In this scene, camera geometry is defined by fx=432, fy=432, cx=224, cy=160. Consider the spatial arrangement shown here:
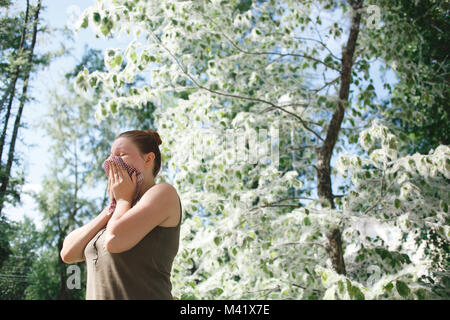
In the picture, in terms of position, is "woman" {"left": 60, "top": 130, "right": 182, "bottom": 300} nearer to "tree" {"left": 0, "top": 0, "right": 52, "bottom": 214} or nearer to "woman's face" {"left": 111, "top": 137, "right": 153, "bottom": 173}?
"woman's face" {"left": 111, "top": 137, "right": 153, "bottom": 173}

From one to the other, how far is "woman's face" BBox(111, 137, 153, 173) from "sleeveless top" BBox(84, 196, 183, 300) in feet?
0.47

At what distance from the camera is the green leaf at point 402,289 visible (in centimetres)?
161

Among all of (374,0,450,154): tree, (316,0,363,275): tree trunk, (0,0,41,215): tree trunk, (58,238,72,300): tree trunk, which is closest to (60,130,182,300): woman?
(316,0,363,275): tree trunk

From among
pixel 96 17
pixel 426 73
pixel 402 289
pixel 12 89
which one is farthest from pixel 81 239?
pixel 12 89

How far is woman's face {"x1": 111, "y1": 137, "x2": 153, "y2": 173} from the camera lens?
0.86 m

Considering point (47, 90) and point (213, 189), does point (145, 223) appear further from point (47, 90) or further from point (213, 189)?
point (47, 90)

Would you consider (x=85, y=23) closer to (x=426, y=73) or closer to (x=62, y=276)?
(x=426, y=73)

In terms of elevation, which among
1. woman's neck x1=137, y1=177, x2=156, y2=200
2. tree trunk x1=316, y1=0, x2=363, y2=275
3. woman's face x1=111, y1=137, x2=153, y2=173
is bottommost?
woman's neck x1=137, y1=177, x2=156, y2=200

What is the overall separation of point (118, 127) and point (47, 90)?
5.40ft

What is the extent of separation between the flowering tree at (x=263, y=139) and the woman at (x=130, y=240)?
1.48 metres

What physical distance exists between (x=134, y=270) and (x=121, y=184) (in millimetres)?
168

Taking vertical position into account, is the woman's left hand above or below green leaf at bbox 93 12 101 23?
below
